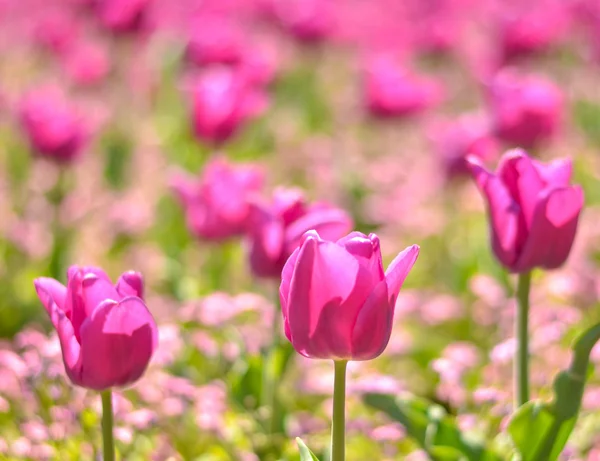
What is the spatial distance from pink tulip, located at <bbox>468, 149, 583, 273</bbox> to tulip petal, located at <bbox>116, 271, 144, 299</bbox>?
617mm

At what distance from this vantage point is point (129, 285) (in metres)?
1.56

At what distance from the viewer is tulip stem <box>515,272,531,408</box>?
179 cm

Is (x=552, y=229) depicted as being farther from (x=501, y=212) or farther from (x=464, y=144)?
(x=464, y=144)

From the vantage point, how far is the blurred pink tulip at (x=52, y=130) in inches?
140

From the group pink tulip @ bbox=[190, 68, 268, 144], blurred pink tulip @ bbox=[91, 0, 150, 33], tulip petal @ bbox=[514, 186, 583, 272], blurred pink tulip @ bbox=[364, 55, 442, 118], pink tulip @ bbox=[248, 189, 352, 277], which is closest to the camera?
tulip petal @ bbox=[514, 186, 583, 272]

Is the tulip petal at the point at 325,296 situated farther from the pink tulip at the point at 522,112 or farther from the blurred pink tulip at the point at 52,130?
the blurred pink tulip at the point at 52,130

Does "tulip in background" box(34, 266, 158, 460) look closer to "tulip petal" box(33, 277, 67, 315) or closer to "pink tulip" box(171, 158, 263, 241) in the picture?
"tulip petal" box(33, 277, 67, 315)

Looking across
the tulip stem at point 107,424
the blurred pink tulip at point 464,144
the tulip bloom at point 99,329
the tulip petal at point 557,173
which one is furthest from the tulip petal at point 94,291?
the blurred pink tulip at point 464,144

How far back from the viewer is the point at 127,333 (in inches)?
58.6

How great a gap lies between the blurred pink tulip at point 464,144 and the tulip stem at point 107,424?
2160 millimetres

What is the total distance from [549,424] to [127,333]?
2.41 ft

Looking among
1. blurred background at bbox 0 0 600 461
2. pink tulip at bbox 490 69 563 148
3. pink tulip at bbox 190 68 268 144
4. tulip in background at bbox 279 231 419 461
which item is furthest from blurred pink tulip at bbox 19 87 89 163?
tulip in background at bbox 279 231 419 461

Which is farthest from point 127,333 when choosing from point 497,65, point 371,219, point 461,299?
point 497,65

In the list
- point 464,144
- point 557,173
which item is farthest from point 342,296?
point 464,144
